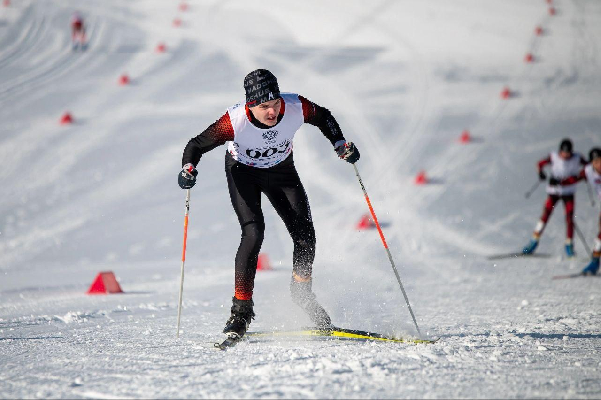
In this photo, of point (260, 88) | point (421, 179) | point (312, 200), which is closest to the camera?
point (260, 88)

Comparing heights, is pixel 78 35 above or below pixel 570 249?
above

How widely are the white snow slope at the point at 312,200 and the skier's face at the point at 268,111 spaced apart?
1506mm

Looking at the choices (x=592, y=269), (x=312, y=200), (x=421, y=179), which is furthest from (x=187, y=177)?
(x=421, y=179)

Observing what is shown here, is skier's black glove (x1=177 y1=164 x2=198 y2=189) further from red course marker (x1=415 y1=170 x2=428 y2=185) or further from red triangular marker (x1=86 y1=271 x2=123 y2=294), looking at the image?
red course marker (x1=415 y1=170 x2=428 y2=185)

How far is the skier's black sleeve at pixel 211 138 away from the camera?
14.4 feet

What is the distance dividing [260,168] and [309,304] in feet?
3.52

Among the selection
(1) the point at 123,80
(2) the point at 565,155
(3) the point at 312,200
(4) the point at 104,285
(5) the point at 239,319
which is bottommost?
(5) the point at 239,319

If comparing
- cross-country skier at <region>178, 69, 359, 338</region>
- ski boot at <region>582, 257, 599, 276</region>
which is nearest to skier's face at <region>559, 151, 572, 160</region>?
ski boot at <region>582, 257, 599, 276</region>

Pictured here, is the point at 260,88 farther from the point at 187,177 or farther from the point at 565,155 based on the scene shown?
the point at 565,155

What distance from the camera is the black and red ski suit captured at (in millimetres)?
4418

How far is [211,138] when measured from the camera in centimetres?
442

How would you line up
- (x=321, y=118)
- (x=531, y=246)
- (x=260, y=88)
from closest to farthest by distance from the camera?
(x=260, y=88), (x=321, y=118), (x=531, y=246)

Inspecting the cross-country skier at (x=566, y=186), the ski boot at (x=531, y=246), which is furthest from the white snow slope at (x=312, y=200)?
the cross-country skier at (x=566, y=186)

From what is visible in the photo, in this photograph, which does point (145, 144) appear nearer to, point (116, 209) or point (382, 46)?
point (116, 209)
